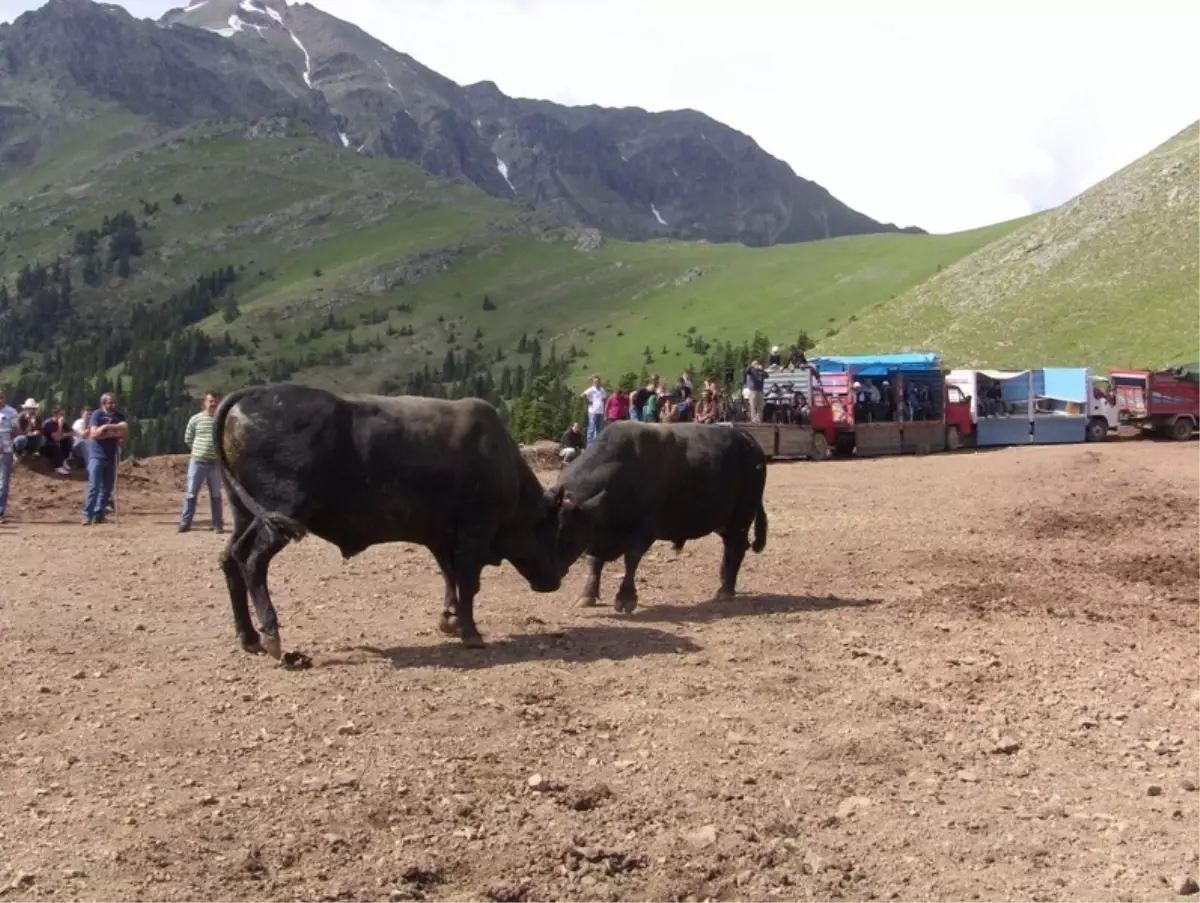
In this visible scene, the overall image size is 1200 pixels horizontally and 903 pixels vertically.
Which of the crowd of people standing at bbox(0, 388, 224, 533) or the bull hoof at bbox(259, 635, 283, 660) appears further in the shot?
the crowd of people standing at bbox(0, 388, 224, 533)

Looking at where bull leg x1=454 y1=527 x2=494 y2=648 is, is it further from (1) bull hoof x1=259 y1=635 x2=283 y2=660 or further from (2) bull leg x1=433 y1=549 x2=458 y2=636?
(1) bull hoof x1=259 y1=635 x2=283 y2=660

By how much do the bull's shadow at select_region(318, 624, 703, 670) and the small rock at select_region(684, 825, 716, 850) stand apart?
159 inches

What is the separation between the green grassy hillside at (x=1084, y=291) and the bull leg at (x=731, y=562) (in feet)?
193

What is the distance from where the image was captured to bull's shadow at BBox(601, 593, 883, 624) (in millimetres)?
14344

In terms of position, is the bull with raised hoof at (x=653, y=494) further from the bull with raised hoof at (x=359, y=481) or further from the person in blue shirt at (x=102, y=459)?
the person in blue shirt at (x=102, y=459)

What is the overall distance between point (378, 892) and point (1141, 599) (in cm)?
1165

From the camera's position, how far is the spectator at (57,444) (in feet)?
101

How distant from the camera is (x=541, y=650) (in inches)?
487

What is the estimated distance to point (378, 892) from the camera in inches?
273

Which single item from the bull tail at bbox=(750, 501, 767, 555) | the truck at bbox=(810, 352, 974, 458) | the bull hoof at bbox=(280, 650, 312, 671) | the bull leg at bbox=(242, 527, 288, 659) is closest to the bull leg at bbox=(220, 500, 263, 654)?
the bull leg at bbox=(242, 527, 288, 659)

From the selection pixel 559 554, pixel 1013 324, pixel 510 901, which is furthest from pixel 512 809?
pixel 1013 324

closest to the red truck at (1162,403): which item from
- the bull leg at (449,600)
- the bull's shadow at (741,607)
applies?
the bull's shadow at (741,607)

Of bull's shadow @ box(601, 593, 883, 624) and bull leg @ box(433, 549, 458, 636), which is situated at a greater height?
bull leg @ box(433, 549, 458, 636)

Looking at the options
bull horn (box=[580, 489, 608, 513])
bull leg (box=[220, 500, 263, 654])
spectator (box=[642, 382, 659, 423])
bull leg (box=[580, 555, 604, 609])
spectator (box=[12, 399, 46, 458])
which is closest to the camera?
bull leg (box=[220, 500, 263, 654])
